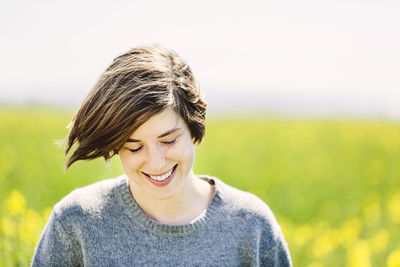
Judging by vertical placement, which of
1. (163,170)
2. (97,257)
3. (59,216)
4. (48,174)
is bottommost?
(48,174)

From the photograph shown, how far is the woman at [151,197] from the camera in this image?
63.6 inches

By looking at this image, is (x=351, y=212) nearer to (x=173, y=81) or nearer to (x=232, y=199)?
(x=232, y=199)

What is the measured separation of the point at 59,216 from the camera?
177 cm

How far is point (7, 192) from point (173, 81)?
3213 millimetres

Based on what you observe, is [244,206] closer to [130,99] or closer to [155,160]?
[155,160]

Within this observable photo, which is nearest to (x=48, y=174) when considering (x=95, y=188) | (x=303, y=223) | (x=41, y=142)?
(x=41, y=142)

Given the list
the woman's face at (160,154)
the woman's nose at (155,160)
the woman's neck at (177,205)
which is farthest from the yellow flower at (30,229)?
the woman's nose at (155,160)

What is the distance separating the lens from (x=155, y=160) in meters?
1.62

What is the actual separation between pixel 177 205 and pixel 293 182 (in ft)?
15.1

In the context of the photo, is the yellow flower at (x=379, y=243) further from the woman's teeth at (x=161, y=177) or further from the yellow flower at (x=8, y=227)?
the yellow flower at (x=8, y=227)

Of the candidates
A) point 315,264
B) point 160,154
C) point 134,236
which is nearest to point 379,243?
point 315,264

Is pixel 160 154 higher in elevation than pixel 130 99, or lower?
lower

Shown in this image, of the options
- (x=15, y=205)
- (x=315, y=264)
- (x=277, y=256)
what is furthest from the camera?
(x=315, y=264)

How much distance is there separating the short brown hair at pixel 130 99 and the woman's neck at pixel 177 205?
25 cm
